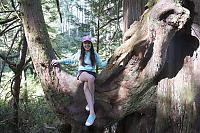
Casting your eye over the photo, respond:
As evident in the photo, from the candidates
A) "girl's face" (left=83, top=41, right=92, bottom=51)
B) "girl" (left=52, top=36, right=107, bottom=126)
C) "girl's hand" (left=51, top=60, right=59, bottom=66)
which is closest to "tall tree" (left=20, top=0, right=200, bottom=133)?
"girl's hand" (left=51, top=60, right=59, bottom=66)

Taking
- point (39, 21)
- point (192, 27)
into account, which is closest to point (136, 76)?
point (192, 27)

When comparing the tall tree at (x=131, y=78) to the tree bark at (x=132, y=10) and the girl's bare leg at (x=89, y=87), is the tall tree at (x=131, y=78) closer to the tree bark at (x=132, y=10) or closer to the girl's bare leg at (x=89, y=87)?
the girl's bare leg at (x=89, y=87)

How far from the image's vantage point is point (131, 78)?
2.91 metres

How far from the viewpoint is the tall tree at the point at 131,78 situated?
279 cm

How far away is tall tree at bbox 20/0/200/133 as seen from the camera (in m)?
2.79

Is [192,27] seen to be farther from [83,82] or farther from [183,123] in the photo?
[83,82]

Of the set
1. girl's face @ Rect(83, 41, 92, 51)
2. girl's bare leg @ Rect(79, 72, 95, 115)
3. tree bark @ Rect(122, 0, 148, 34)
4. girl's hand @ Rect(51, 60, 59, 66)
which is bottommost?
girl's bare leg @ Rect(79, 72, 95, 115)

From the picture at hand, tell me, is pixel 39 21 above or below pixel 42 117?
above

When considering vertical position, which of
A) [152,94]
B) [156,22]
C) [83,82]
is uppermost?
[156,22]

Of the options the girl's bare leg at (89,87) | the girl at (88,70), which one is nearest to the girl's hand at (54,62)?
the girl at (88,70)

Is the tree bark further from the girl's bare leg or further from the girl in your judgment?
the girl's bare leg

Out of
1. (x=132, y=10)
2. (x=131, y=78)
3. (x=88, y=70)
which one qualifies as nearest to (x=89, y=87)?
(x=88, y=70)

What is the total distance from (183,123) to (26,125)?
16.9 ft

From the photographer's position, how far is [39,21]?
311 centimetres
